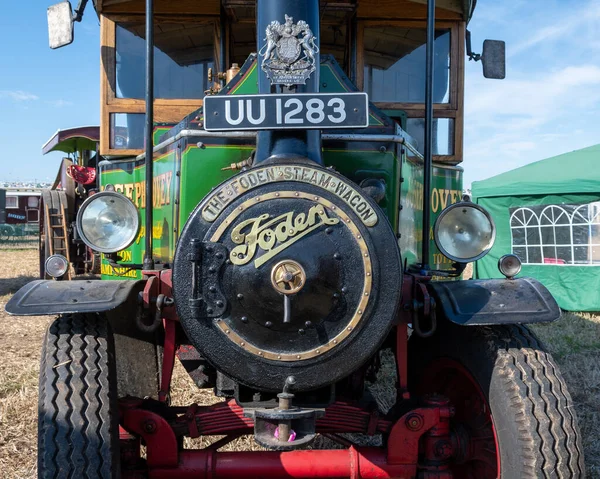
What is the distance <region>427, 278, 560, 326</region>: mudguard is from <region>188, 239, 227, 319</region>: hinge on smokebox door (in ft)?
2.86

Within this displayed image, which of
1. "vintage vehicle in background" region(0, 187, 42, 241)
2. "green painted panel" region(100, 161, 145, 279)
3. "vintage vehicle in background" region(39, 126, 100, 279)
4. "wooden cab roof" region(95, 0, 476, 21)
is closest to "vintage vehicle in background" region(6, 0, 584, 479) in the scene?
"green painted panel" region(100, 161, 145, 279)

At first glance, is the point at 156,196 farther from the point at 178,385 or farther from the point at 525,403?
the point at 525,403

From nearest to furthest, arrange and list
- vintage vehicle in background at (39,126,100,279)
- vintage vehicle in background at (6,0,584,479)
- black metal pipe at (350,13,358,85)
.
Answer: vintage vehicle in background at (6,0,584,479) < black metal pipe at (350,13,358,85) < vintage vehicle in background at (39,126,100,279)

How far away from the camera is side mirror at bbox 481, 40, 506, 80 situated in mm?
4285

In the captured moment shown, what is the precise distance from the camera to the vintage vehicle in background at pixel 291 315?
2.13 meters

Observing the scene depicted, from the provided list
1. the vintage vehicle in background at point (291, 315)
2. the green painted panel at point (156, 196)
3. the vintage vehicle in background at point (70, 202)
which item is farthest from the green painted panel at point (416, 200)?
the vintage vehicle in background at point (70, 202)

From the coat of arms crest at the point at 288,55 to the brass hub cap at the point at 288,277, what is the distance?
779mm

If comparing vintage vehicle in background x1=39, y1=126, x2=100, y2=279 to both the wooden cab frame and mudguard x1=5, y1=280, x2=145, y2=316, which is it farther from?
mudguard x1=5, y1=280, x2=145, y2=316

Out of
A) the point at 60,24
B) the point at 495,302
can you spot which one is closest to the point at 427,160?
the point at 495,302

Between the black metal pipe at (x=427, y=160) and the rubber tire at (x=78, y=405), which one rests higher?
the black metal pipe at (x=427, y=160)

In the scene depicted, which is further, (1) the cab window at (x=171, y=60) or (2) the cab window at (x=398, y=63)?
(2) the cab window at (x=398, y=63)

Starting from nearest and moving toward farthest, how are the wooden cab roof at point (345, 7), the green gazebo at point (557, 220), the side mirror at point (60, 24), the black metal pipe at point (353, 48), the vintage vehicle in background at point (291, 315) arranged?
the vintage vehicle in background at point (291, 315), the side mirror at point (60, 24), the wooden cab roof at point (345, 7), the black metal pipe at point (353, 48), the green gazebo at point (557, 220)

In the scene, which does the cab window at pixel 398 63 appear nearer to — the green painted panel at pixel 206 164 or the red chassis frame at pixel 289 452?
the green painted panel at pixel 206 164

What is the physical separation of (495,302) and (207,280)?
110 cm
